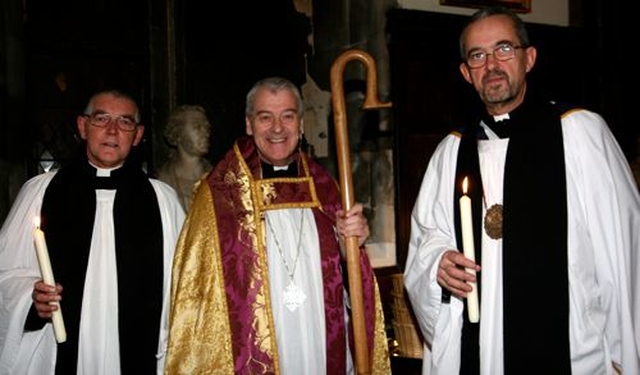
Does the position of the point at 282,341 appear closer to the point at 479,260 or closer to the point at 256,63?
the point at 479,260

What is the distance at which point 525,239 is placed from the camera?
2703mm

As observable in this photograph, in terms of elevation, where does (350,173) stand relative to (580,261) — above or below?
above

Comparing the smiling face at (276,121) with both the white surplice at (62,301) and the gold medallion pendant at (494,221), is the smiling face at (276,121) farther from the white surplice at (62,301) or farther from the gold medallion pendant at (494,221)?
the gold medallion pendant at (494,221)

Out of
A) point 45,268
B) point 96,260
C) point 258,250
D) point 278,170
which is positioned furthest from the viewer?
point 278,170

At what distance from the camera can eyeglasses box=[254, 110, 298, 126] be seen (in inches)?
119

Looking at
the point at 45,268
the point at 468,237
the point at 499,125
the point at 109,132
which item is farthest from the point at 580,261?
the point at 109,132

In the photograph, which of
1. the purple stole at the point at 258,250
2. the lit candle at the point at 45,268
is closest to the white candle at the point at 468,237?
the purple stole at the point at 258,250

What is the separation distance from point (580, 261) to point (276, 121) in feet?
5.03

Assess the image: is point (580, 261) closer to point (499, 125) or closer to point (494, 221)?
point (494, 221)

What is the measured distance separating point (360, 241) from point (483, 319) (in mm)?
653

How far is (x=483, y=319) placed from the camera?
9.04 feet

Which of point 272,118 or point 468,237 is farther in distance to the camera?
point 272,118

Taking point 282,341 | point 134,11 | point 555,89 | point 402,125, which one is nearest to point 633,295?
point 282,341

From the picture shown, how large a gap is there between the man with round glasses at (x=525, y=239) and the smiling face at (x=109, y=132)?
156 cm
